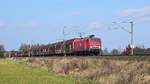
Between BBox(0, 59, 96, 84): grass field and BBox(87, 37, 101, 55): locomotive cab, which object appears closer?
BBox(0, 59, 96, 84): grass field

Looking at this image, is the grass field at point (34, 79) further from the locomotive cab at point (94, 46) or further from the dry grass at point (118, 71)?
the locomotive cab at point (94, 46)

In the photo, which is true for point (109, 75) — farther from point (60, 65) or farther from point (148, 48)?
point (148, 48)

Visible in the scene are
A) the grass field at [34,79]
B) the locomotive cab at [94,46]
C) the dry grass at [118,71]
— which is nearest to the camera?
the dry grass at [118,71]

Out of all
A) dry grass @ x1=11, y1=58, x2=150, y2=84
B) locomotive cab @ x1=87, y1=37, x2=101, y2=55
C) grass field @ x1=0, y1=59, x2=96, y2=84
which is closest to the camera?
dry grass @ x1=11, y1=58, x2=150, y2=84

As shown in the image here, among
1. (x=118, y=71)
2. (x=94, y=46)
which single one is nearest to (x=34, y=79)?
(x=118, y=71)

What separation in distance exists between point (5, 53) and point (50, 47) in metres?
102

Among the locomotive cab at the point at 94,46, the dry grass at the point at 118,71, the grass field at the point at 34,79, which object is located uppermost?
the locomotive cab at the point at 94,46

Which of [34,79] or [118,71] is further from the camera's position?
[34,79]

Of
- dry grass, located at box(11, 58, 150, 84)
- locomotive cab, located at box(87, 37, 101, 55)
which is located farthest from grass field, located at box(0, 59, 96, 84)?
locomotive cab, located at box(87, 37, 101, 55)

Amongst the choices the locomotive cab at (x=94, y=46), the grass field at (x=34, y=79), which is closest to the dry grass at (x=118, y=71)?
the grass field at (x=34, y=79)

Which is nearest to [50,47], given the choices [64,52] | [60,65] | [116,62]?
[64,52]

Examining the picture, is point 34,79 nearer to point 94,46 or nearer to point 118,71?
point 118,71

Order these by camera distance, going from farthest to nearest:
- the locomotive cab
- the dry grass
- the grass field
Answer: the locomotive cab
the grass field
the dry grass

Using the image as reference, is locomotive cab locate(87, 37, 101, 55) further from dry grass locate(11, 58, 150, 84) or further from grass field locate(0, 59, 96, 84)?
grass field locate(0, 59, 96, 84)
